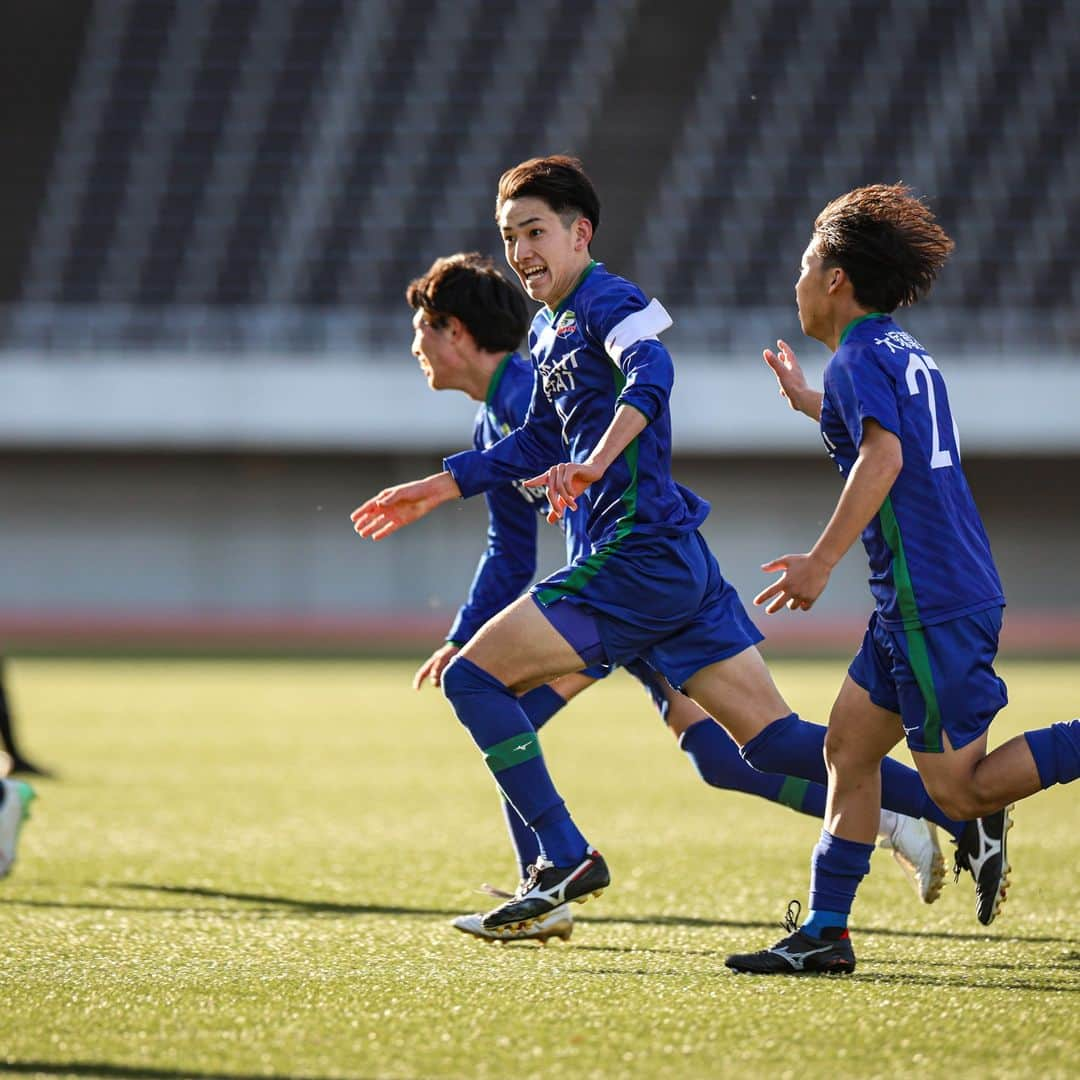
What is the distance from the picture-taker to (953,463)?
344 centimetres

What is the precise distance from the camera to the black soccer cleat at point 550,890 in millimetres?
3592

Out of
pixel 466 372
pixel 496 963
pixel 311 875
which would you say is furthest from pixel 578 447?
pixel 311 875

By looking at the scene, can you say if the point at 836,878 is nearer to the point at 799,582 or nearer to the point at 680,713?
the point at 799,582

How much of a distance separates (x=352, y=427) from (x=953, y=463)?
23636mm

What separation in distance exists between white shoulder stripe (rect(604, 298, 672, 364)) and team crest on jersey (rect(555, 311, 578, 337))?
14 centimetres

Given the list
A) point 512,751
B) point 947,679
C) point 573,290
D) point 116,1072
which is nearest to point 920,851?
point 947,679

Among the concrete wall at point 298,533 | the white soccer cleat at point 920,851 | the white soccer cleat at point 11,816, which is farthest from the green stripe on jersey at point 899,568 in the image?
the concrete wall at point 298,533

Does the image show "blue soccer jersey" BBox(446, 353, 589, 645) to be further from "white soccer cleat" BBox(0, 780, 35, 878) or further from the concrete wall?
the concrete wall

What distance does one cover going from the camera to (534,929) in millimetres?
3686

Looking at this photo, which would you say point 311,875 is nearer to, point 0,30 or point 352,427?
point 352,427

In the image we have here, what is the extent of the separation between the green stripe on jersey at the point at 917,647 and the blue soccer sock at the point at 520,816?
98cm

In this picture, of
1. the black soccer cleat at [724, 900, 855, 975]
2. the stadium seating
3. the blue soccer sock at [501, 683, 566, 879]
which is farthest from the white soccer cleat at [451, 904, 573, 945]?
the stadium seating

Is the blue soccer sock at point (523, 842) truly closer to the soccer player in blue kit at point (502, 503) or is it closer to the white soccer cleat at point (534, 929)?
the soccer player in blue kit at point (502, 503)

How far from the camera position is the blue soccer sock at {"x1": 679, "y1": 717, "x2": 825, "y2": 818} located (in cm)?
410
